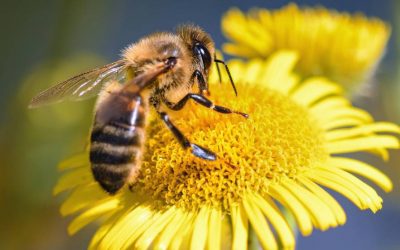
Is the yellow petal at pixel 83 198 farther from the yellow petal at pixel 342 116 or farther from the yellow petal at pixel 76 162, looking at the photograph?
the yellow petal at pixel 342 116

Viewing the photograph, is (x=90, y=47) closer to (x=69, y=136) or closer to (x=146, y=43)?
(x=69, y=136)

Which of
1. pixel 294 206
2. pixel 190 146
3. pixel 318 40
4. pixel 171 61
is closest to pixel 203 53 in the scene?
pixel 171 61

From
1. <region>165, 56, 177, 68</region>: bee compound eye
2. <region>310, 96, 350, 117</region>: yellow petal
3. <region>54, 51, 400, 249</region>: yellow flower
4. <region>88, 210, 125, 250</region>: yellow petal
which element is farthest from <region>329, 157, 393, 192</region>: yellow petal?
<region>88, 210, 125, 250</region>: yellow petal

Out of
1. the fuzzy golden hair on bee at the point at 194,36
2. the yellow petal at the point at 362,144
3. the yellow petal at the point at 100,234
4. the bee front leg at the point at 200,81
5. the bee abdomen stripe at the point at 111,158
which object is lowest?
the yellow petal at the point at 100,234

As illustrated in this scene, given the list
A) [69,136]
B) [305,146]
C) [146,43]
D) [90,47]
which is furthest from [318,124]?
[90,47]

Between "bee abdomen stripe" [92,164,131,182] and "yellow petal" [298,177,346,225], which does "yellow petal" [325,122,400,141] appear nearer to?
"yellow petal" [298,177,346,225]

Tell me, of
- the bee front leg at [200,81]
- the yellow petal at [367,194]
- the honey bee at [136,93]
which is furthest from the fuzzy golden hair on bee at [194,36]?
the yellow petal at [367,194]

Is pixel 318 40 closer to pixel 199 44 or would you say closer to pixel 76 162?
pixel 199 44
